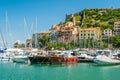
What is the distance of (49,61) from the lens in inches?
2427

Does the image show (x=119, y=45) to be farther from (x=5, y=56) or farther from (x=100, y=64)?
(x=100, y=64)

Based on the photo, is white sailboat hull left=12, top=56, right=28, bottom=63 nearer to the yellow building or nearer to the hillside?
the yellow building

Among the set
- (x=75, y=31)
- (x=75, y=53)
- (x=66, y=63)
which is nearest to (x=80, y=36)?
(x=75, y=31)

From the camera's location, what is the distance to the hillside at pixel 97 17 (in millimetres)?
131125

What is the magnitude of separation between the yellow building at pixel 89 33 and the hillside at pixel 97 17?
6.80 m

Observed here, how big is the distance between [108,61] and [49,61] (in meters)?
10.4

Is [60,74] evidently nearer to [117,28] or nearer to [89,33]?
[89,33]

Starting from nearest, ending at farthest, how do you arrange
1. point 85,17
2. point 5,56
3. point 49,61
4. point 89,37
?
1. point 49,61
2. point 5,56
3. point 89,37
4. point 85,17

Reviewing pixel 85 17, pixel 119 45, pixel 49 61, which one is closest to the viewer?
pixel 49 61

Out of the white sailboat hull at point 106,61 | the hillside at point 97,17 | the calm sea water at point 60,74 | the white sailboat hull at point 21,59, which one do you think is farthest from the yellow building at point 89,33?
the calm sea water at point 60,74

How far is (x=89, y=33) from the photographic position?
122 meters

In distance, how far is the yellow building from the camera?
12056cm

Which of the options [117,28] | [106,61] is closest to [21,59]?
[106,61]

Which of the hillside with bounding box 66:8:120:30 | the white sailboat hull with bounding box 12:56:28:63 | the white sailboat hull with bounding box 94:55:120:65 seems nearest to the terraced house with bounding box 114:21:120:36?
the hillside with bounding box 66:8:120:30
